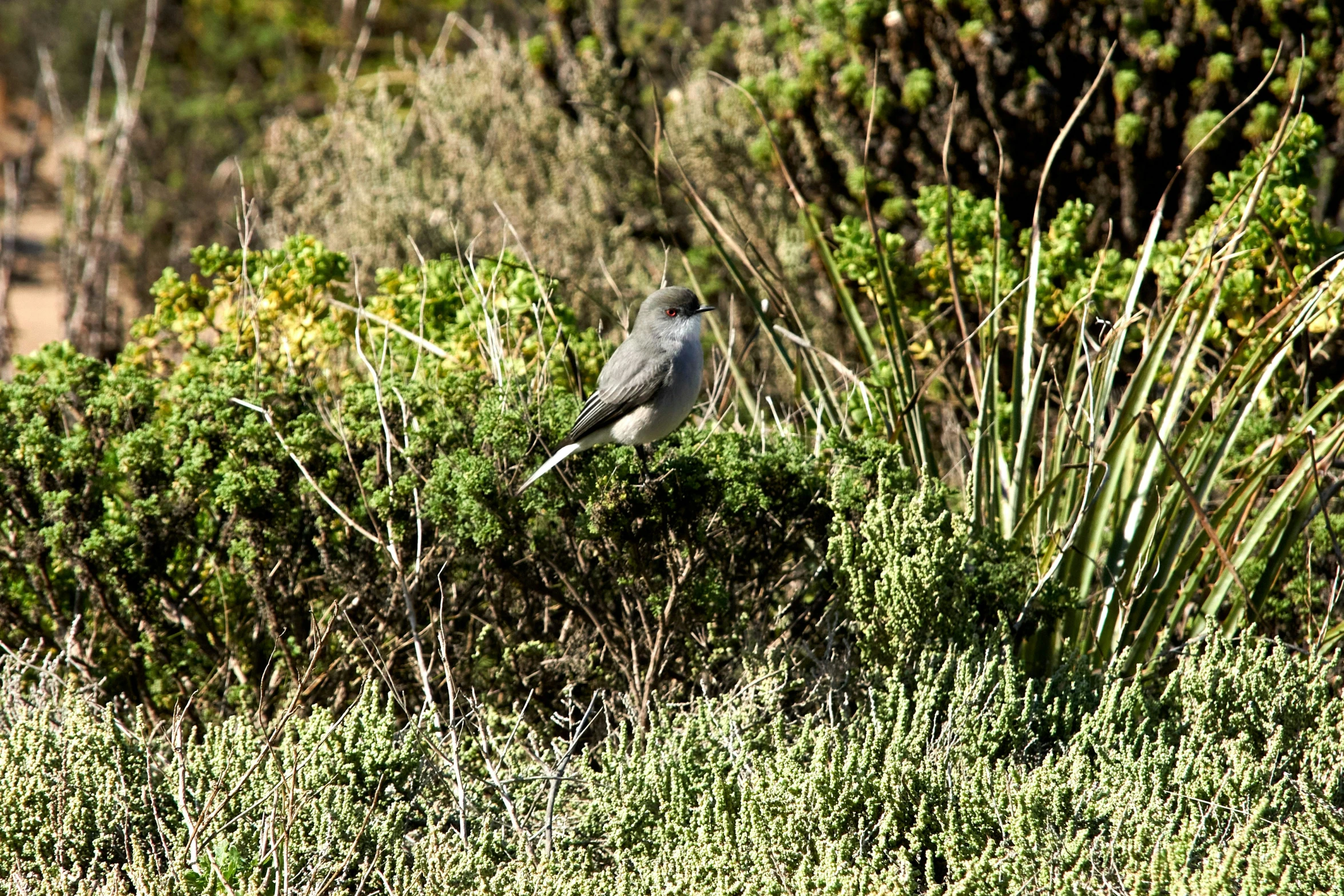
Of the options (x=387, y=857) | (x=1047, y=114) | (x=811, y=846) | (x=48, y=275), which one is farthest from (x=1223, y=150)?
(x=48, y=275)

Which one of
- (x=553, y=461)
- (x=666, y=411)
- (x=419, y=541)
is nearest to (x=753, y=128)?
(x=666, y=411)

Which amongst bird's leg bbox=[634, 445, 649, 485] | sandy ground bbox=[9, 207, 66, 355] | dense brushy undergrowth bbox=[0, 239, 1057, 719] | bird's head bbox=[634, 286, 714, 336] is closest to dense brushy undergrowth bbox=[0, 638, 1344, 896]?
dense brushy undergrowth bbox=[0, 239, 1057, 719]

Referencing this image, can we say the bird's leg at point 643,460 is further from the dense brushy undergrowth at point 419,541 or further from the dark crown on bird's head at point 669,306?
the dark crown on bird's head at point 669,306

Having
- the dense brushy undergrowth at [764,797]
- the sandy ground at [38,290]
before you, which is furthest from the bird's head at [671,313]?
the sandy ground at [38,290]

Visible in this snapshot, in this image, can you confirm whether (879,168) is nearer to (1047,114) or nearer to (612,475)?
(1047,114)

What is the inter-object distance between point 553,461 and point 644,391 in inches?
14.5

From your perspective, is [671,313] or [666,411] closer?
[666,411]

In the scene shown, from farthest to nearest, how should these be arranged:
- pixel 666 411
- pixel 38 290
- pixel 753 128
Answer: pixel 38 290 → pixel 753 128 → pixel 666 411

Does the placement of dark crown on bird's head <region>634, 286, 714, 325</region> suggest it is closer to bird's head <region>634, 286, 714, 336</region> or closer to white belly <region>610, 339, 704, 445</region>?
bird's head <region>634, 286, 714, 336</region>

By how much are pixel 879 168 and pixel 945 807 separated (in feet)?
11.0

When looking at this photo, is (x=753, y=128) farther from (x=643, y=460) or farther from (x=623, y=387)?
(x=643, y=460)

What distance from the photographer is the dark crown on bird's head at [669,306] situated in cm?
355

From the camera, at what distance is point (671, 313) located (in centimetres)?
355

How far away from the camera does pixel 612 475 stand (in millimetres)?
3006
